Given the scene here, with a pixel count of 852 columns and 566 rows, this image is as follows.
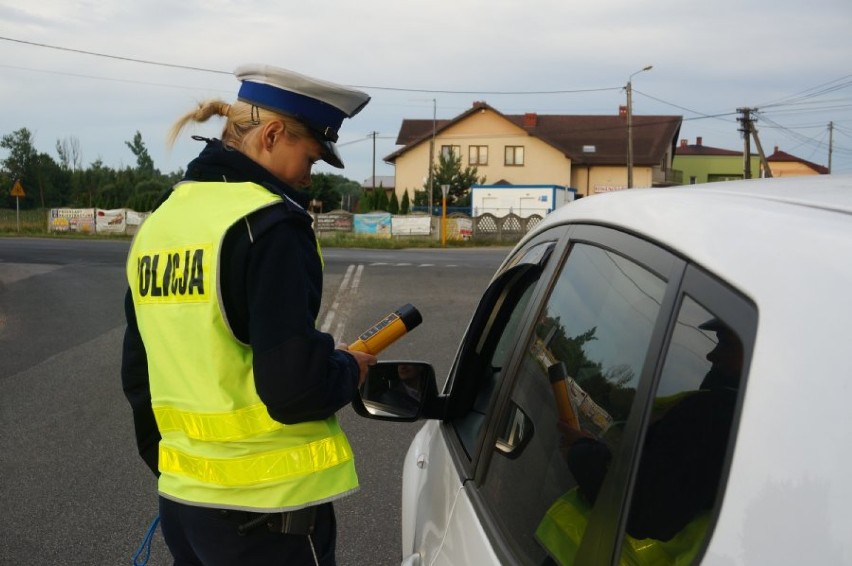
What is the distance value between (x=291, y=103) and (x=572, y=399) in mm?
1053

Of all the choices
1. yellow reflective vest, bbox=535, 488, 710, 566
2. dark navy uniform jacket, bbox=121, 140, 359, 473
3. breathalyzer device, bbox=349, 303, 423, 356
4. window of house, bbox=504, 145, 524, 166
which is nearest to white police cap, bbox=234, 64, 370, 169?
dark navy uniform jacket, bbox=121, 140, 359, 473

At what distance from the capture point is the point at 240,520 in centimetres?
216

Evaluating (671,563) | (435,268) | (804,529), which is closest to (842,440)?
(804,529)

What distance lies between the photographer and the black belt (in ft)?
6.98

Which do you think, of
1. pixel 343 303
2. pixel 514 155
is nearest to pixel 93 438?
pixel 343 303

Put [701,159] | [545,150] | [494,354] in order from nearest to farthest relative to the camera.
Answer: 1. [494,354]
2. [545,150]
3. [701,159]

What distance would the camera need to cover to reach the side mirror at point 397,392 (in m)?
2.50

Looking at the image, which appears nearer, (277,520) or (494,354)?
(277,520)

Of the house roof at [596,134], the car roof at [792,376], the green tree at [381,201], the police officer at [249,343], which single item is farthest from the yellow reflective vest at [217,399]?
the house roof at [596,134]

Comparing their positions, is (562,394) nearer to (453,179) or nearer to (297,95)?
(297,95)

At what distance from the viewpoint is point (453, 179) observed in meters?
59.5

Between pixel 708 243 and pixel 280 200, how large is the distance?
111 cm

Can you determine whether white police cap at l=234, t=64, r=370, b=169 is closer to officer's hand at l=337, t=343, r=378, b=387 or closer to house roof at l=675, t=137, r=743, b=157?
officer's hand at l=337, t=343, r=378, b=387

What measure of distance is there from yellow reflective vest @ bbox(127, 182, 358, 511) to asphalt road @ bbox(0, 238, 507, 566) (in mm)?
2350
